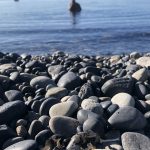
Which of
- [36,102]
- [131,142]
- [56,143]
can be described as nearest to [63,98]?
[36,102]

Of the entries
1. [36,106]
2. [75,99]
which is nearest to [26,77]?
[36,106]

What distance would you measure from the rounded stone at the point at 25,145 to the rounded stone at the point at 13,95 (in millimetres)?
1837

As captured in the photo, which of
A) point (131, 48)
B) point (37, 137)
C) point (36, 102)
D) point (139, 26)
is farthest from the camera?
point (139, 26)

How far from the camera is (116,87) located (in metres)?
7.60

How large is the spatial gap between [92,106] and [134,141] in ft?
4.06

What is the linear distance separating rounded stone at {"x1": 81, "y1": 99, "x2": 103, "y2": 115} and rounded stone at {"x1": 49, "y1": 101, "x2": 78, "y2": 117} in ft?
0.55

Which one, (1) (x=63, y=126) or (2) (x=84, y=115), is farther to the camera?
(2) (x=84, y=115)

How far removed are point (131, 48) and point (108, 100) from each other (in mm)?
12804

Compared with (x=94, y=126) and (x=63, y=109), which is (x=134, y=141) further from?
(x=63, y=109)

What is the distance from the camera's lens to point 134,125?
6.09 meters

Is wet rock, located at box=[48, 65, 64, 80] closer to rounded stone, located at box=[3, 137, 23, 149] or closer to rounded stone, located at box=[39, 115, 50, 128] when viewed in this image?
rounded stone, located at box=[39, 115, 50, 128]

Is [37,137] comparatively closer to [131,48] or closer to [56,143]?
[56,143]

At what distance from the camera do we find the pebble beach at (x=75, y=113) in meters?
5.73

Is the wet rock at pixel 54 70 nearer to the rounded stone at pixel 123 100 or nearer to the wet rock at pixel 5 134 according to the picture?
the rounded stone at pixel 123 100
